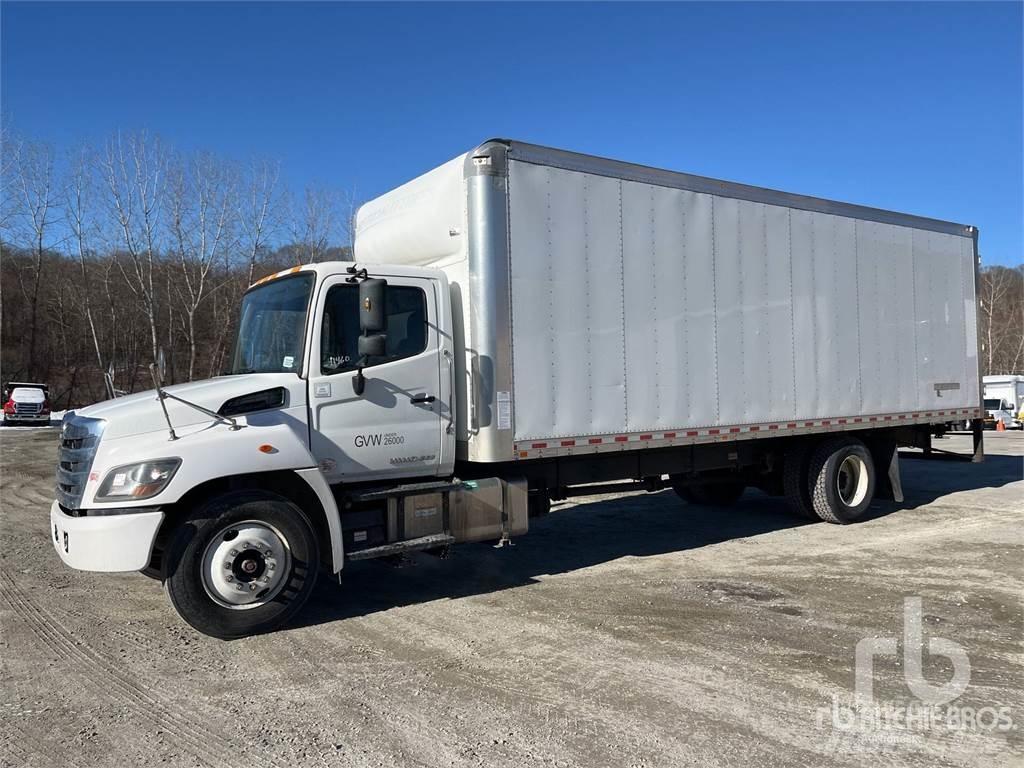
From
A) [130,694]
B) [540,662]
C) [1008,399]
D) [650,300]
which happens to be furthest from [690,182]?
[1008,399]

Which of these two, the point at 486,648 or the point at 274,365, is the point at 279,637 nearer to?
the point at 486,648

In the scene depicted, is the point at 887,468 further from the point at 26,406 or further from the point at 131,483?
the point at 26,406

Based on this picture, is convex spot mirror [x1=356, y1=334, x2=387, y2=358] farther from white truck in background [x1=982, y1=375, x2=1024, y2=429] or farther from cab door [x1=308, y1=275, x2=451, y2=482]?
white truck in background [x1=982, y1=375, x2=1024, y2=429]

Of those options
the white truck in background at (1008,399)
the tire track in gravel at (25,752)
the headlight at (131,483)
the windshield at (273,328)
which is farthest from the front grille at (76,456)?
the white truck in background at (1008,399)

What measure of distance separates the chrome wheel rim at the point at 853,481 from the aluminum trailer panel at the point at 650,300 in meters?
0.66

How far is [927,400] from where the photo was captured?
10.3m

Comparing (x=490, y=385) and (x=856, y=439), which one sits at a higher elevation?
(x=490, y=385)

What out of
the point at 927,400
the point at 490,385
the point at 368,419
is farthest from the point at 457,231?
the point at 927,400

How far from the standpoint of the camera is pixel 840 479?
9.84 m

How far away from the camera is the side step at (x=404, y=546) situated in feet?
19.2

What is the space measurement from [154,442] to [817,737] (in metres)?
4.41

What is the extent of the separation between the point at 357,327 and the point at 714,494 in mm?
7144

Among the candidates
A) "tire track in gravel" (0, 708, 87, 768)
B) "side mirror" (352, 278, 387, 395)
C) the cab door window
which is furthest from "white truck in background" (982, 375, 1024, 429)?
"tire track in gravel" (0, 708, 87, 768)

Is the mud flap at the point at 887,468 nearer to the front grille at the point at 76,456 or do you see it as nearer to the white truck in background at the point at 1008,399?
the front grille at the point at 76,456
